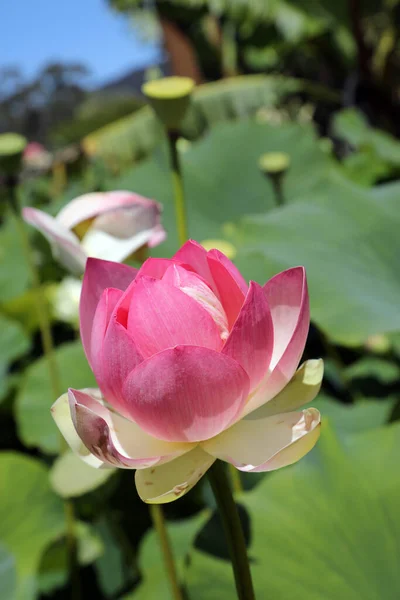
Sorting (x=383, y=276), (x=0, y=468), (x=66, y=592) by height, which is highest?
(x=383, y=276)

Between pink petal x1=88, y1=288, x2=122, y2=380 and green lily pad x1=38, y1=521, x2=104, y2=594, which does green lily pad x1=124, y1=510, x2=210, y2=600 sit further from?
pink petal x1=88, y1=288, x2=122, y2=380

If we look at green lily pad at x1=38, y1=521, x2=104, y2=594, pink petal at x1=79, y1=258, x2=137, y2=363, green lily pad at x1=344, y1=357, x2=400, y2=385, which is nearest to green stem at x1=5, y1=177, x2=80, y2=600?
green lily pad at x1=38, y1=521, x2=104, y2=594

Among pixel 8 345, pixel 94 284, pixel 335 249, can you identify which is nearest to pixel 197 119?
pixel 8 345

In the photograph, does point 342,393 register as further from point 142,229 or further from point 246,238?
point 142,229

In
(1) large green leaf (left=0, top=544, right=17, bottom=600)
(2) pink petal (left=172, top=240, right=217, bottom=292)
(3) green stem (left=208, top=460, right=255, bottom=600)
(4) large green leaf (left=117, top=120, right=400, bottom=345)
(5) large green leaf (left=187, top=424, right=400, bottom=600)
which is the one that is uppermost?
(2) pink petal (left=172, top=240, right=217, bottom=292)

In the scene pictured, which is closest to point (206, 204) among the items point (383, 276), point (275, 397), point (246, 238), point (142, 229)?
point (246, 238)
